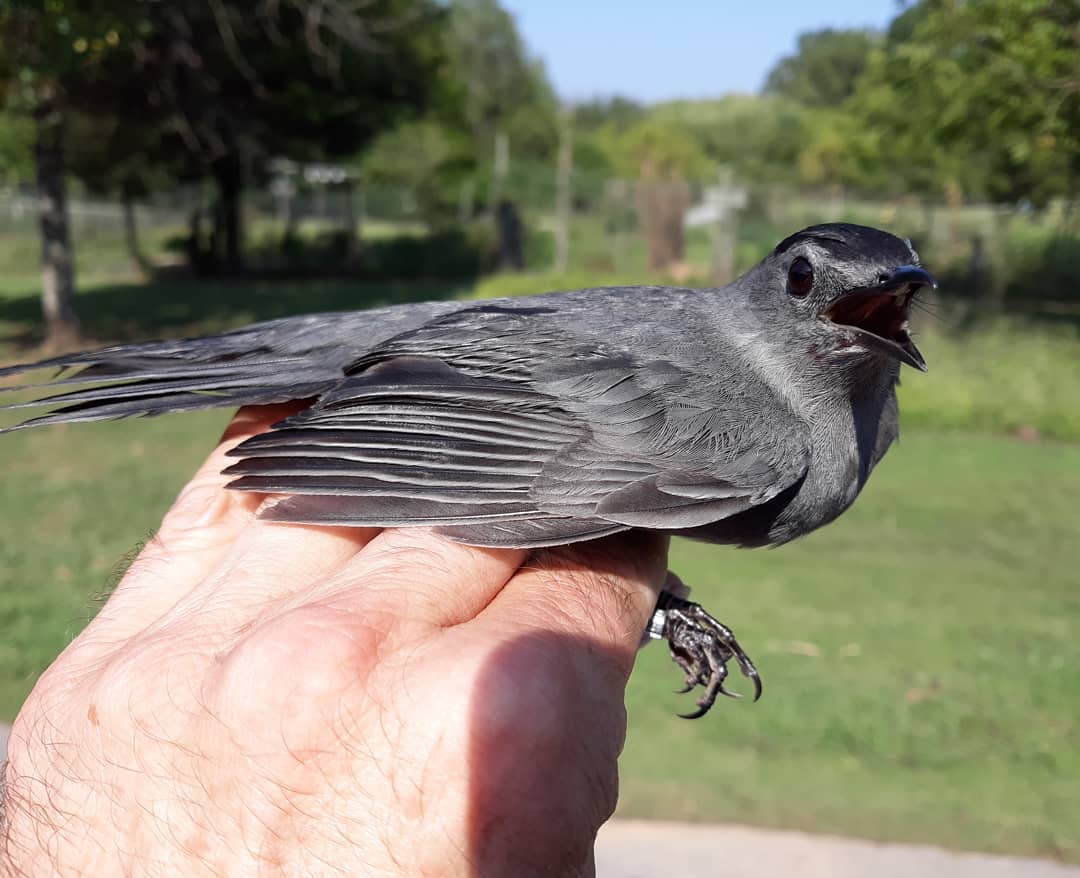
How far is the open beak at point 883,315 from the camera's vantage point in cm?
203

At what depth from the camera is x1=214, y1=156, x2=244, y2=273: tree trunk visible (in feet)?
84.2

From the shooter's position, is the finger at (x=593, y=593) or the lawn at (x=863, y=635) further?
the lawn at (x=863, y=635)

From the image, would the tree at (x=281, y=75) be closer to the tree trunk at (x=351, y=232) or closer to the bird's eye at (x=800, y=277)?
the tree trunk at (x=351, y=232)

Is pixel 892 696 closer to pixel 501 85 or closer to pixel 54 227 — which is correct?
pixel 54 227

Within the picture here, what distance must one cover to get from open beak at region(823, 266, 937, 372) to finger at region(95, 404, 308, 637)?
1421 mm

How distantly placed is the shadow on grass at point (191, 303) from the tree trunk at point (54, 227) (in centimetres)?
98

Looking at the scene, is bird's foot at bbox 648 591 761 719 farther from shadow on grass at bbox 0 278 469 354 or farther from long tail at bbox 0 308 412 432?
shadow on grass at bbox 0 278 469 354

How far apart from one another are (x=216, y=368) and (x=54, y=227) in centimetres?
1307

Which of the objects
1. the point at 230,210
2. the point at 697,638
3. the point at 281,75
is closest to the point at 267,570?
the point at 697,638

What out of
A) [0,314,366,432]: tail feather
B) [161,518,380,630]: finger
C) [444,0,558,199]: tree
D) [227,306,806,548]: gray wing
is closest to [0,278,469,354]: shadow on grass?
[0,314,366,432]: tail feather

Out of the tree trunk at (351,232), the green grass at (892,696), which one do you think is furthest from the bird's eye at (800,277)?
the tree trunk at (351,232)

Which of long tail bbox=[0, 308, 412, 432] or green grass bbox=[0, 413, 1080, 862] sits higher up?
long tail bbox=[0, 308, 412, 432]

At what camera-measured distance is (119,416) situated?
2330mm

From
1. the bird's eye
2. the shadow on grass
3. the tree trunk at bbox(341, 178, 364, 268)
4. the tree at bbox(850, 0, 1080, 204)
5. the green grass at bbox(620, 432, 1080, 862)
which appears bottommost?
the shadow on grass
